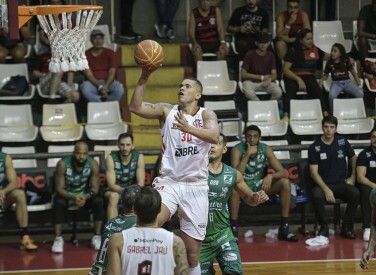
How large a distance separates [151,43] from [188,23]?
26.4ft

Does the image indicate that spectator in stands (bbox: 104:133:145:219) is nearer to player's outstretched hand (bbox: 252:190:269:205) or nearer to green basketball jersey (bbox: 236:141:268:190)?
green basketball jersey (bbox: 236:141:268:190)

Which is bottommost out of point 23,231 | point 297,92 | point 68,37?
point 23,231

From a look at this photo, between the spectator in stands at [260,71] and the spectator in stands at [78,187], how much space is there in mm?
3245

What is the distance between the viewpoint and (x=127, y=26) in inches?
610

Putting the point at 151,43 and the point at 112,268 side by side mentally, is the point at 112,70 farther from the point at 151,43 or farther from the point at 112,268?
the point at 112,268

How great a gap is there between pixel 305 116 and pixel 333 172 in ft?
6.42

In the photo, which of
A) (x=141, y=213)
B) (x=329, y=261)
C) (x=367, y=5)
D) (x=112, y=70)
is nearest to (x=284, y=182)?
(x=329, y=261)

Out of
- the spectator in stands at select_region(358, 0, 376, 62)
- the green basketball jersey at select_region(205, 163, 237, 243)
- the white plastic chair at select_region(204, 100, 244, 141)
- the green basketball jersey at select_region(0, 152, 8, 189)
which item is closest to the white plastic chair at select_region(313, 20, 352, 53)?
the spectator in stands at select_region(358, 0, 376, 62)

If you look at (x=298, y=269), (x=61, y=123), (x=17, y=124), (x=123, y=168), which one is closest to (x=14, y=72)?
(x=17, y=124)

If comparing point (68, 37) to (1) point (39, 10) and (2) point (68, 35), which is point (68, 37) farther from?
(1) point (39, 10)

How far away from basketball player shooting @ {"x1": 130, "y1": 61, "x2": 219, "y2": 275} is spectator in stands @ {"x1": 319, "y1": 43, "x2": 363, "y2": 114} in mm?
6601

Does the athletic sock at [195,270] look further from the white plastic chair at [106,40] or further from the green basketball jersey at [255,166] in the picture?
the white plastic chair at [106,40]

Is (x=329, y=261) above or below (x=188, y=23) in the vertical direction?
below

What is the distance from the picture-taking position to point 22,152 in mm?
13445
